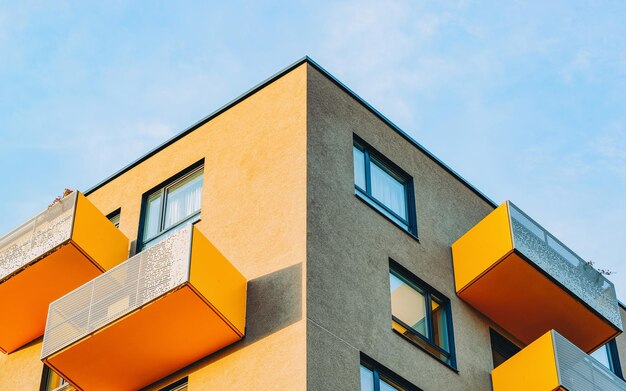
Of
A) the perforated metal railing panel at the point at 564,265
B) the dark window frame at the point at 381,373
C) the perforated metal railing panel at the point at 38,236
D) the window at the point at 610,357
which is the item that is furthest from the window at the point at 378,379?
the window at the point at 610,357

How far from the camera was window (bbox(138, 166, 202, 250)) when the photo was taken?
2120 cm

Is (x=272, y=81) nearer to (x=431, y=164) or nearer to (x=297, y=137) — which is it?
(x=297, y=137)

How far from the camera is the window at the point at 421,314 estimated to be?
63.2 feet

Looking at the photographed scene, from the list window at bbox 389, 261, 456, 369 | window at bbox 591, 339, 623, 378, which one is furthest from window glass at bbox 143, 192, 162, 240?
window at bbox 591, 339, 623, 378

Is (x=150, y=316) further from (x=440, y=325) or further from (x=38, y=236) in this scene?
(x=440, y=325)

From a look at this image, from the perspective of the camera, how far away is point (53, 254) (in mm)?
19875

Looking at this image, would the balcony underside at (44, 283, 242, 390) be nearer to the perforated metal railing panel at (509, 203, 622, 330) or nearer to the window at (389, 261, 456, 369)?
the window at (389, 261, 456, 369)

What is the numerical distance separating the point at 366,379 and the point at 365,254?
2502 mm

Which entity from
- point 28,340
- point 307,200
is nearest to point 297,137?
point 307,200

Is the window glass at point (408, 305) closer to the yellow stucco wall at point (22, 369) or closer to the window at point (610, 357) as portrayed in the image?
the window at point (610, 357)

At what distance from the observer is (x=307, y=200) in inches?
730

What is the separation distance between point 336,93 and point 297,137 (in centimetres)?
198

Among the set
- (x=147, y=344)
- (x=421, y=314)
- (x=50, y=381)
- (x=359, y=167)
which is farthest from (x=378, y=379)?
(x=50, y=381)

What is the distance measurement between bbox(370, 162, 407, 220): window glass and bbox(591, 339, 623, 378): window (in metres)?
6.31
